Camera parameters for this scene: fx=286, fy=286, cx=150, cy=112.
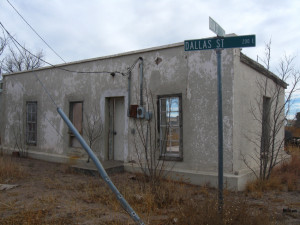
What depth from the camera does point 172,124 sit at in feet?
26.0

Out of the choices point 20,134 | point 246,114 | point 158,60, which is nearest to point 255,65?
point 246,114

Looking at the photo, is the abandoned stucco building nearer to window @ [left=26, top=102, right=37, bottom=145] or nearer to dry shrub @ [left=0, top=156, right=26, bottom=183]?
window @ [left=26, top=102, right=37, bottom=145]

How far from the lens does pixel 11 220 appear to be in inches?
165

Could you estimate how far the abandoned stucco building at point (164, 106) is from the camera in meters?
7.02

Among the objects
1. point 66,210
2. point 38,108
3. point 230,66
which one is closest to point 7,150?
point 38,108

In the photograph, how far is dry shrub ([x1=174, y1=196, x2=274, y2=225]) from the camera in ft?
12.2

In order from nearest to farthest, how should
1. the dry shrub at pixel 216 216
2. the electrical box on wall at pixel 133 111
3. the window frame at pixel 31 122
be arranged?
the dry shrub at pixel 216 216 < the electrical box on wall at pixel 133 111 < the window frame at pixel 31 122

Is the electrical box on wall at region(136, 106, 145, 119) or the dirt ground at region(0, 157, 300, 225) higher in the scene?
the electrical box on wall at region(136, 106, 145, 119)

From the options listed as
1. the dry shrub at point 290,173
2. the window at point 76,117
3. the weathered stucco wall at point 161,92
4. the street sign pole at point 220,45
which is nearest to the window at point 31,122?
the weathered stucco wall at point 161,92

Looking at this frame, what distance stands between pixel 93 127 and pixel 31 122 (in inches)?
153

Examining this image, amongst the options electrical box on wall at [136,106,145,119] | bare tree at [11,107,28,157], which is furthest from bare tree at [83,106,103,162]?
bare tree at [11,107,28,157]

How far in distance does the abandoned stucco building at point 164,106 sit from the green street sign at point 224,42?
1.70 m

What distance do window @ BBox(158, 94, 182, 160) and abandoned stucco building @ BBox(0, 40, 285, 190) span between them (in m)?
0.03

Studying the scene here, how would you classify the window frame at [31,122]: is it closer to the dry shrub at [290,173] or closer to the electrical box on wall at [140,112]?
the electrical box on wall at [140,112]
